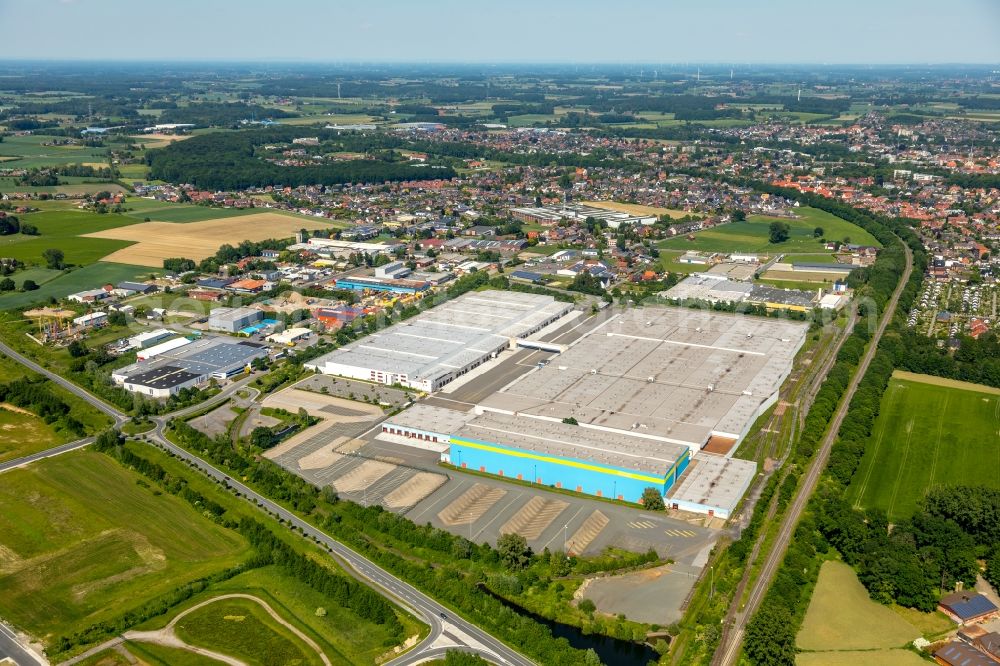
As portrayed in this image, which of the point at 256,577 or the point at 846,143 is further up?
the point at 846,143

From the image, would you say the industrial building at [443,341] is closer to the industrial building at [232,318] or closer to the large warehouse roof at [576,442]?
the large warehouse roof at [576,442]

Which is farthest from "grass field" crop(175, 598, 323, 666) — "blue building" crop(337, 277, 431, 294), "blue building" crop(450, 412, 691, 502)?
"blue building" crop(337, 277, 431, 294)

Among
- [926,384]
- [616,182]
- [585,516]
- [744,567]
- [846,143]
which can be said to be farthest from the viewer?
[846,143]

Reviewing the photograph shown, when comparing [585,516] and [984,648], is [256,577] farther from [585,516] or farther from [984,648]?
[984,648]

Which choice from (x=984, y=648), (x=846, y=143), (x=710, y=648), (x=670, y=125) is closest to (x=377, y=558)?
(x=710, y=648)

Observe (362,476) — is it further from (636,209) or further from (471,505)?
(636,209)

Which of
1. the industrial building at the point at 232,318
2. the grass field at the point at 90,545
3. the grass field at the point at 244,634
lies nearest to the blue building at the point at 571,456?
the grass field at the point at 90,545

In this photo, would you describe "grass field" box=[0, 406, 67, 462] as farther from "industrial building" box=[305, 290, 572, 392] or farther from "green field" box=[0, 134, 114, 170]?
"green field" box=[0, 134, 114, 170]
